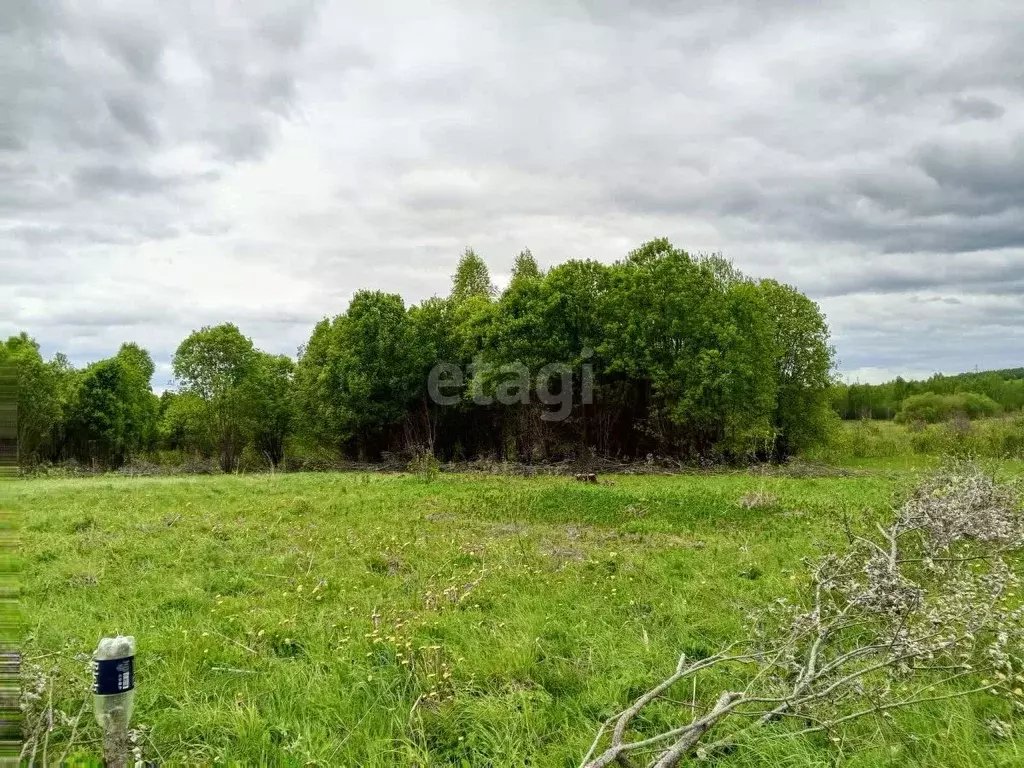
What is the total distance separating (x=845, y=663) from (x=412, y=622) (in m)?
3.44

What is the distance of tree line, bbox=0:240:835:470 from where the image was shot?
2469cm

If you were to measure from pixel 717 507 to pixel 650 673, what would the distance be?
847 cm

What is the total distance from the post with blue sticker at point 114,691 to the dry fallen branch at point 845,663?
227 centimetres

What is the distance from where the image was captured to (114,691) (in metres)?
3.00

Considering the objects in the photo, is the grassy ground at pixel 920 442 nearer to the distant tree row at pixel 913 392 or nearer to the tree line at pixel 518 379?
the tree line at pixel 518 379

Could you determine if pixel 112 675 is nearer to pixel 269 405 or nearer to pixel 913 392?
pixel 269 405

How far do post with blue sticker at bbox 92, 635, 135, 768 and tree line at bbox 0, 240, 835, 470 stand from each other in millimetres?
22246

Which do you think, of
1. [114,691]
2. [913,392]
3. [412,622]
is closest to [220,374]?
[412,622]

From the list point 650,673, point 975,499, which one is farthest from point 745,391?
point 650,673

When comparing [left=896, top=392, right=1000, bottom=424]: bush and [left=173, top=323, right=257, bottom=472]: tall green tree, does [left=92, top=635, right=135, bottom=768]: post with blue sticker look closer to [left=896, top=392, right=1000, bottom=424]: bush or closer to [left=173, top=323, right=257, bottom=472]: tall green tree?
[left=173, top=323, right=257, bottom=472]: tall green tree

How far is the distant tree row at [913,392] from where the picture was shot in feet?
155

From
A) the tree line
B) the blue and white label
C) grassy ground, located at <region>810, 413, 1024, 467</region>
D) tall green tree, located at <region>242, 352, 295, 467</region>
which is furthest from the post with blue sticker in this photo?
tall green tree, located at <region>242, 352, 295, 467</region>

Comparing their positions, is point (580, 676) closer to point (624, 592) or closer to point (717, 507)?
point (624, 592)

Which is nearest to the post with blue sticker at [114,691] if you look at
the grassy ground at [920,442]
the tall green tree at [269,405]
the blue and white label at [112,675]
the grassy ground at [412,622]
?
the blue and white label at [112,675]
